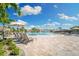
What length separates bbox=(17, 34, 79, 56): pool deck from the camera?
2.67m

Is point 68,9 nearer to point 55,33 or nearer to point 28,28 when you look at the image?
point 55,33

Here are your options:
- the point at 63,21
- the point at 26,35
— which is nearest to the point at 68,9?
the point at 63,21

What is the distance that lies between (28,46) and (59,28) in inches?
15.7

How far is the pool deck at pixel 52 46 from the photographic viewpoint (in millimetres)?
2672

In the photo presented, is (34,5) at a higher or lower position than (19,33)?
higher

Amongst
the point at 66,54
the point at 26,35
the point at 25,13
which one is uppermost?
the point at 25,13

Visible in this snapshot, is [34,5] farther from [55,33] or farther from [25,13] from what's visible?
[55,33]

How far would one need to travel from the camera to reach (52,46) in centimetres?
270

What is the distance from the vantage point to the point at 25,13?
273 cm

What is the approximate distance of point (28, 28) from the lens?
2.72m

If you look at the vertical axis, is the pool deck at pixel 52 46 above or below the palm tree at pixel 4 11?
below

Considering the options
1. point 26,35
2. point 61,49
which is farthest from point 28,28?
point 61,49

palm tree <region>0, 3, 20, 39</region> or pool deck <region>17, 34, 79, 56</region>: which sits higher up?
palm tree <region>0, 3, 20, 39</region>

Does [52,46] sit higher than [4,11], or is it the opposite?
[4,11]
